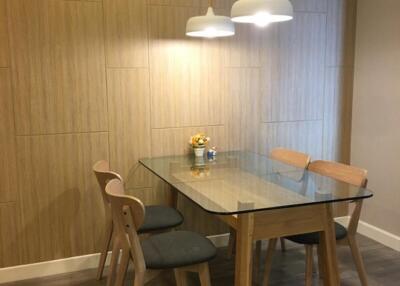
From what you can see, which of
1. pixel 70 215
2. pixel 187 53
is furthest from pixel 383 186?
pixel 70 215

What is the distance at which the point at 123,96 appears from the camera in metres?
3.17

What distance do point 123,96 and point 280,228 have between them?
5.18 ft

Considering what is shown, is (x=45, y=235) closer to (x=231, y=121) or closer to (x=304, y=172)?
(x=231, y=121)

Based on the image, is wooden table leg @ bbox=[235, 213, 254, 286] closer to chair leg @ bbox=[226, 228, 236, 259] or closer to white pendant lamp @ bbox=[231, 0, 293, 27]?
white pendant lamp @ bbox=[231, 0, 293, 27]

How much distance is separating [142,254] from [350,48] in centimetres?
279

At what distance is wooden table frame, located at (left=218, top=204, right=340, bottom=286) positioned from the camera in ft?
7.02

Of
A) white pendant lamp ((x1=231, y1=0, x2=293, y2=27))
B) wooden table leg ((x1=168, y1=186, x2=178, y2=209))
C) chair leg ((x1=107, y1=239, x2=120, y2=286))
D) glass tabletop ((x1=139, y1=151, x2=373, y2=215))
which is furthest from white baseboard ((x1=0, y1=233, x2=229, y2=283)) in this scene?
white pendant lamp ((x1=231, y1=0, x2=293, y2=27))

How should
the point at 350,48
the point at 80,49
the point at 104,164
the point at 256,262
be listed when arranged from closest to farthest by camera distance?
1. the point at 104,164
2. the point at 80,49
3. the point at 256,262
4. the point at 350,48

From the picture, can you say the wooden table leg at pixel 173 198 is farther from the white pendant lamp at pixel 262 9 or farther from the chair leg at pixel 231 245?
the white pendant lamp at pixel 262 9

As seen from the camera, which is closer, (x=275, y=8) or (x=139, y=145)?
(x=275, y=8)

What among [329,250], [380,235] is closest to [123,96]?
[329,250]

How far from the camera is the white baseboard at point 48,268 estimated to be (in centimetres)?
303

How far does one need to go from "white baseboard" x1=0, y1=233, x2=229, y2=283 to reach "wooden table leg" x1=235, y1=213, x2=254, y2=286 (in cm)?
149

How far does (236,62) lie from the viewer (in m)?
3.46
